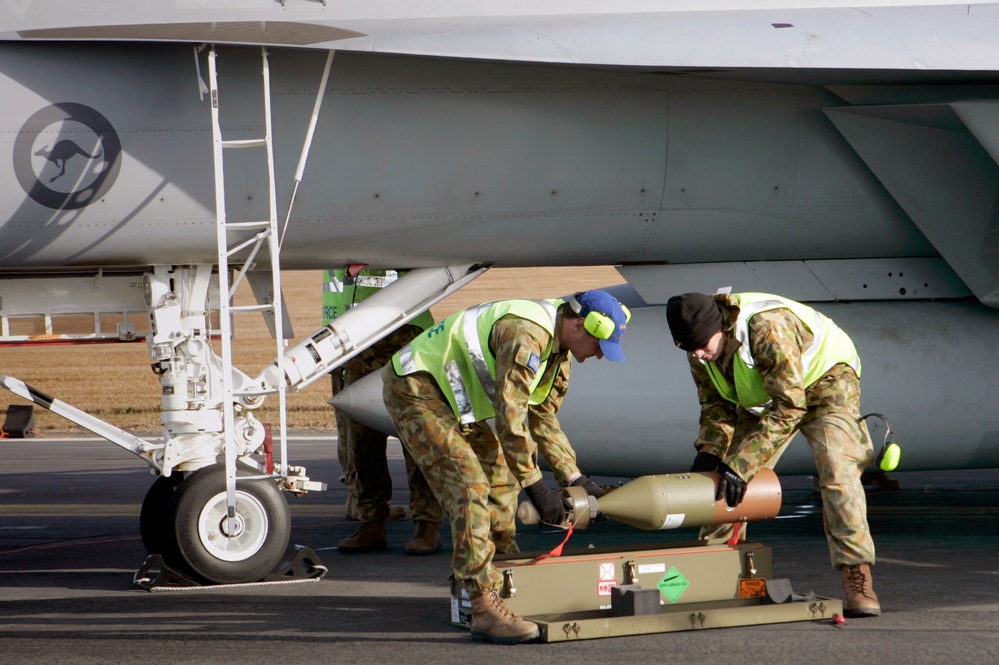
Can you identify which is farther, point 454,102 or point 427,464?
point 454,102

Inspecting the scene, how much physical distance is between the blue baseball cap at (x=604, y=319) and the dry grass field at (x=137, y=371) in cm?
832

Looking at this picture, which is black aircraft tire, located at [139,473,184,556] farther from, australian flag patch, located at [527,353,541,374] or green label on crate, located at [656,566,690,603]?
green label on crate, located at [656,566,690,603]

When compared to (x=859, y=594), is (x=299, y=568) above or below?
above

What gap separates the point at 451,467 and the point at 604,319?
1.01 m

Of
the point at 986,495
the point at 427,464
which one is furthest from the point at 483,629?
the point at 986,495

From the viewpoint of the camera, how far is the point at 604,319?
5410mm

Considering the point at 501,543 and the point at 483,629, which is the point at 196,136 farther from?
the point at 483,629

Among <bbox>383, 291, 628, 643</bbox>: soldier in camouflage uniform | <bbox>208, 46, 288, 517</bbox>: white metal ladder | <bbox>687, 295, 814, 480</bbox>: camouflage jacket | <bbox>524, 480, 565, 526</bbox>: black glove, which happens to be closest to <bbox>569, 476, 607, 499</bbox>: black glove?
<bbox>383, 291, 628, 643</bbox>: soldier in camouflage uniform

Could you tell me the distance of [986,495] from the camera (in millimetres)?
10633

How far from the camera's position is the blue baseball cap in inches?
213

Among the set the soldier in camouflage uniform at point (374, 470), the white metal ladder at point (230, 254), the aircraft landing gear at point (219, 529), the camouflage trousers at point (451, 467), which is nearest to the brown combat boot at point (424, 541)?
the soldier in camouflage uniform at point (374, 470)

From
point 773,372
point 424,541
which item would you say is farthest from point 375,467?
point 773,372

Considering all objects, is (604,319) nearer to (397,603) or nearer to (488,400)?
(488,400)

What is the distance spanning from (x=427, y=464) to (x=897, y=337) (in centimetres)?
432
